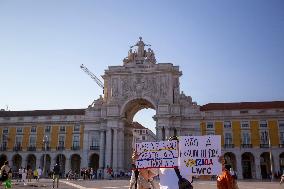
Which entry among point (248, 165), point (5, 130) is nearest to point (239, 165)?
point (248, 165)

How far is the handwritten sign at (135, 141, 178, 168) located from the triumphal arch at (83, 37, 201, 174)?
159ft

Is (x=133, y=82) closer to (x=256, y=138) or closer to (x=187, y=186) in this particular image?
(x=256, y=138)

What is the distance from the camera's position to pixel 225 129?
58.5 metres

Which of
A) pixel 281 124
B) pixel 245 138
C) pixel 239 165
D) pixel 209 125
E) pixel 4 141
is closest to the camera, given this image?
pixel 239 165

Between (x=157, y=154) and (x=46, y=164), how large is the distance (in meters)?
59.8

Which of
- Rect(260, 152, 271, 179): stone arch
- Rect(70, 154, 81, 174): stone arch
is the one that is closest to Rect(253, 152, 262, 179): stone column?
Rect(260, 152, 271, 179): stone arch

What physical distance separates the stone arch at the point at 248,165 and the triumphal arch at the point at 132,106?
31.1ft

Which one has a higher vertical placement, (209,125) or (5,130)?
(209,125)

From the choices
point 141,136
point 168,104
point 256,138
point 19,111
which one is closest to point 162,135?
point 168,104

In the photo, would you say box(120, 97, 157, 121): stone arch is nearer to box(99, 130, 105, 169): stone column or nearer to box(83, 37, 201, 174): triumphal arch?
box(83, 37, 201, 174): triumphal arch

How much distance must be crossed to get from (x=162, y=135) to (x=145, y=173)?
49.0m

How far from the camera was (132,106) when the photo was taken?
63.8m

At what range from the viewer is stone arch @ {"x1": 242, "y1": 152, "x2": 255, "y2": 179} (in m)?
57.7

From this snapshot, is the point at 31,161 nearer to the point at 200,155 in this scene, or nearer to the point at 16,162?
the point at 16,162
